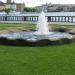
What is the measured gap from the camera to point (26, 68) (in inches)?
304

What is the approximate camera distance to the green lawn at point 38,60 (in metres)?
7.43

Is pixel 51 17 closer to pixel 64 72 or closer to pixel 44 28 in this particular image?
pixel 44 28

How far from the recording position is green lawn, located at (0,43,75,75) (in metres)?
7.43

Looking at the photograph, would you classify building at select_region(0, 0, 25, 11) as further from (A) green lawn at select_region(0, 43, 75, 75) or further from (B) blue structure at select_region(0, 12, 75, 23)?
(A) green lawn at select_region(0, 43, 75, 75)

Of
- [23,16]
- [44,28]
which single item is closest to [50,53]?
[44,28]

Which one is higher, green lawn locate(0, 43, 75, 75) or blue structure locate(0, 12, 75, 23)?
green lawn locate(0, 43, 75, 75)

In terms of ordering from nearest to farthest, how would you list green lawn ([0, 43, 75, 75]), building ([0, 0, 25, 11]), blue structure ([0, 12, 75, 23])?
green lawn ([0, 43, 75, 75]) < blue structure ([0, 12, 75, 23]) < building ([0, 0, 25, 11])

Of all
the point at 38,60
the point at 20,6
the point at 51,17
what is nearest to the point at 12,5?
the point at 20,6

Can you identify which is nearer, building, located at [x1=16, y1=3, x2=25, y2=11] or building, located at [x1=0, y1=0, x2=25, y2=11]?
building, located at [x1=16, y1=3, x2=25, y2=11]

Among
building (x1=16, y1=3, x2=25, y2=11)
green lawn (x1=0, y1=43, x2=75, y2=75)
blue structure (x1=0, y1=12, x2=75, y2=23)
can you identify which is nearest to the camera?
green lawn (x1=0, y1=43, x2=75, y2=75)

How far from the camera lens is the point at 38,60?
8.69m

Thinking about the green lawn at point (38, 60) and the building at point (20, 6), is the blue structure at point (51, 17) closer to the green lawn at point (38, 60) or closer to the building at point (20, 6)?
the green lawn at point (38, 60)

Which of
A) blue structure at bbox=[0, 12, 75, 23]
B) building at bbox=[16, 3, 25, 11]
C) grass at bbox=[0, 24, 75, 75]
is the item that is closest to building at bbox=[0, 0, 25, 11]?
building at bbox=[16, 3, 25, 11]

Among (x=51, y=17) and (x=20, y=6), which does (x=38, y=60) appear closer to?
(x=51, y=17)
